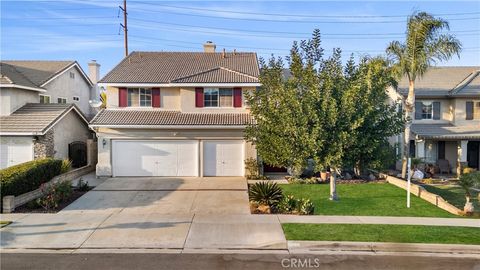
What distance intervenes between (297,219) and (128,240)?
541cm

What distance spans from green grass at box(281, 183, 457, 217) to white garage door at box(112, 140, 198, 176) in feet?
19.5

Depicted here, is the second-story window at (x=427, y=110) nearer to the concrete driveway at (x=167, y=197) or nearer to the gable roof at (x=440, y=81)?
the gable roof at (x=440, y=81)

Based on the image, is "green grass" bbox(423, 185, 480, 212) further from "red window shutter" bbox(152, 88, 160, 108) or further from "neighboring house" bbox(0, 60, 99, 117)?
"neighboring house" bbox(0, 60, 99, 117)

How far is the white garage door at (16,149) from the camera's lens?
834 inches

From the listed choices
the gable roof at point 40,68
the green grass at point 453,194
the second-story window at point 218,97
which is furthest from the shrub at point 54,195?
the green grass at point 453,194

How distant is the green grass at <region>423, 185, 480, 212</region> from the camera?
16.4m

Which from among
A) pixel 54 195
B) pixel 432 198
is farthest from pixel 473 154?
pixel 54 195

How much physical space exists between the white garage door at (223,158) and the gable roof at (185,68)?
11.7ft

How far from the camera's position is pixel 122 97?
23141 millimetres

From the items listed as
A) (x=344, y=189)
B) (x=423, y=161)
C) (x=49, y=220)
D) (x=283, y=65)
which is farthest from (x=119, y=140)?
(x=423, y=161)

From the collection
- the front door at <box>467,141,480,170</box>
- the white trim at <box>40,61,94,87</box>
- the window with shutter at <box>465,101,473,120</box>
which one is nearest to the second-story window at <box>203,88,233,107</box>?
the white trim at <box>40,61,94,87</box>

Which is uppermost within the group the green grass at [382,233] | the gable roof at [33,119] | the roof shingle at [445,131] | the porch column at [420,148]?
the gable roof at [33,119]

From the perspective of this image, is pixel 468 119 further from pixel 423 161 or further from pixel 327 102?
pixel 327 102

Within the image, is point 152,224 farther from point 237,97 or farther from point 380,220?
point 237,97
